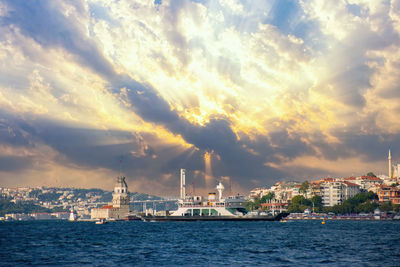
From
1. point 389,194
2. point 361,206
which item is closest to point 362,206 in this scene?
point 361,206

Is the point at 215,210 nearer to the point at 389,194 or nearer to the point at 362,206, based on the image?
the point at 362,206

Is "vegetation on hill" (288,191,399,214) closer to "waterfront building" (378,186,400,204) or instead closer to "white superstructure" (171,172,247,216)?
"waterfront building" (378,186,400,204)

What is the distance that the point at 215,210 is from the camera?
154m

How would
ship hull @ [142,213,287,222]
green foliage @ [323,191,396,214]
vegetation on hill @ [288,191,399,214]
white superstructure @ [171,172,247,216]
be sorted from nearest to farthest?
ship hull @ [142,213,287,222] < white superstructure @ [171,172,247,216] < vegetation on hill @ [288,191,399,214] < green foliage @ [323,191,396,214]

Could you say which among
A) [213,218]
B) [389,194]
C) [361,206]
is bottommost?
[213,218]

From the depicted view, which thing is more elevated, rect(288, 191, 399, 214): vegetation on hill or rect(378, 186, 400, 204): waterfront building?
rect(378, 186, 400, 204): waterfront building

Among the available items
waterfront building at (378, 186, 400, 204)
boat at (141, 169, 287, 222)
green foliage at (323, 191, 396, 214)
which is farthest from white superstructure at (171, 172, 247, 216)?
waterfront building at (378, 186, 400, 204)

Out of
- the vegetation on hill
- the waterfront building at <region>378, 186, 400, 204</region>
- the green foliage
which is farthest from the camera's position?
the waterfront building at <region>378, 186, 400, 204</region>

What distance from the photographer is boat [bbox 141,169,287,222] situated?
147m

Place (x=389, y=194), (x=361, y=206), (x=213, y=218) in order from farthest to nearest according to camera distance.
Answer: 1. (x=389, y=194)
2. (x=361, y=206)
3. (x=213, y=218)

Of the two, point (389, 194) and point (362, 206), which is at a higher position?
point (389, 194)

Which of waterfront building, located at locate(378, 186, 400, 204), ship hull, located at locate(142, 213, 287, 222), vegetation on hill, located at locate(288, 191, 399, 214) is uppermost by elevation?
waterfront building, located at locate(378, 186, 400, 204)

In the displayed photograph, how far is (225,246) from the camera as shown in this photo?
58.3 metres

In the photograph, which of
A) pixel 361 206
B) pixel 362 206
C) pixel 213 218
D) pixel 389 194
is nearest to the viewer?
pixel 213 218
